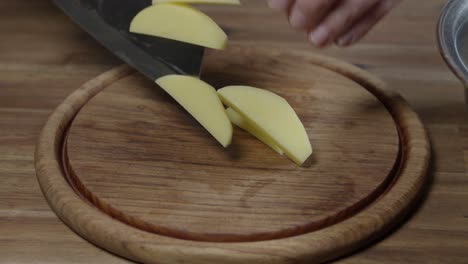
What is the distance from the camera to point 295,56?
1284 mm

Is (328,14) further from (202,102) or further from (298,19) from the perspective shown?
(202,102)

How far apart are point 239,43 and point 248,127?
0.39 m

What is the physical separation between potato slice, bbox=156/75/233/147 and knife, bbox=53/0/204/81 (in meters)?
0.06

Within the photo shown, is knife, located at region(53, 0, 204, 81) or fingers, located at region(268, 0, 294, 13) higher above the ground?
fingers, located at region(268, 0, 294, 13)

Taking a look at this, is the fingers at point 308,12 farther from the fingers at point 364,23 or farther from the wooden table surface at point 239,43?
the wooden table surface at point 239,43

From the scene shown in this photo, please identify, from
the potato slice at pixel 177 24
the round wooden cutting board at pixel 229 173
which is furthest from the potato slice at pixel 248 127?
the potato slice at pixel 177 24

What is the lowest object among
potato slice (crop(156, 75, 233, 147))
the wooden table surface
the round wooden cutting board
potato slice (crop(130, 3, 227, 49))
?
the wooden table surface

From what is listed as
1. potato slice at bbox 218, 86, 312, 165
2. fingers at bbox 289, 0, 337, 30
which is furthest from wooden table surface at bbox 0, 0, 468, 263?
fingers at bbox 289, 0, 337, 30

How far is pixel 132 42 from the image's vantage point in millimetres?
1208

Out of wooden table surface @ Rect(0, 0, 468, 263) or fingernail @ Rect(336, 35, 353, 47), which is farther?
fingernail @ Rect(336, 35, 353, 47)

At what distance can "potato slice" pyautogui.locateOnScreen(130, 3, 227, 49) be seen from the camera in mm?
1100

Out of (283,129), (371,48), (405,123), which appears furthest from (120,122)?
(371,48)

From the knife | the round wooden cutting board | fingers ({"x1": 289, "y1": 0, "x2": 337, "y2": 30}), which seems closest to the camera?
the round wooden cutting board

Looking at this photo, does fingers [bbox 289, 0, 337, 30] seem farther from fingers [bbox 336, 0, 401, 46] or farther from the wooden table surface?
the wooden table surface
